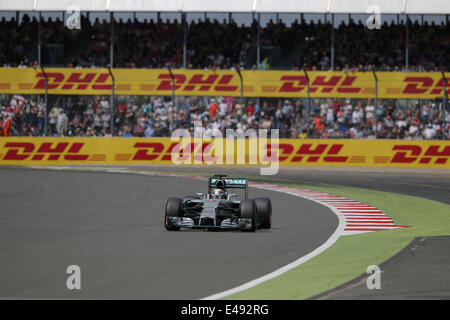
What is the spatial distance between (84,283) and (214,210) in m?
5.13

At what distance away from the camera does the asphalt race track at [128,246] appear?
27.8ft

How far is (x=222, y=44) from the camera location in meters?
38.3

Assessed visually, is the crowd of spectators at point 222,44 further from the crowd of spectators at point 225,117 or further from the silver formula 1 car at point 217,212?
the silver formula 1 car at point 217,212

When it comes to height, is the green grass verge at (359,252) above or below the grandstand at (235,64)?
below

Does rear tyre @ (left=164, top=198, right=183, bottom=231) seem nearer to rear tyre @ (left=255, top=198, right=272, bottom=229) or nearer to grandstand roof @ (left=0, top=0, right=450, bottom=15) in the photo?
rear tyre @ (left=255, top=198, right=272, bottom=229)

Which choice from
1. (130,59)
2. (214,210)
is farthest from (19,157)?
(214,210)

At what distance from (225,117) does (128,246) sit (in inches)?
877

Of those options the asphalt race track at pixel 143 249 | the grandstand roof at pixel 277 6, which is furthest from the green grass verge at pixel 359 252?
the grandstand roof at pixel 277 6

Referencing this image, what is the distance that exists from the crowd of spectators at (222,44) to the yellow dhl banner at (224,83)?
77.2 inches

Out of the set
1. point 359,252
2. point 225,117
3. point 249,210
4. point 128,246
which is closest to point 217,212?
point 249,210

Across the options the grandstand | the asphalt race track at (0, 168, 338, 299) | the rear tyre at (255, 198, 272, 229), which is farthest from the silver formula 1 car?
the grandstand

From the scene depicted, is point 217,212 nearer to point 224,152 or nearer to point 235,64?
point 224,152

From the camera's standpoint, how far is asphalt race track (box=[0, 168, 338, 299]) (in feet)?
27.8

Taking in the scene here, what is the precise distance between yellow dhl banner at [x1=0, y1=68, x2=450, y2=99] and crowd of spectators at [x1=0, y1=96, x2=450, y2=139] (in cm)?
37
